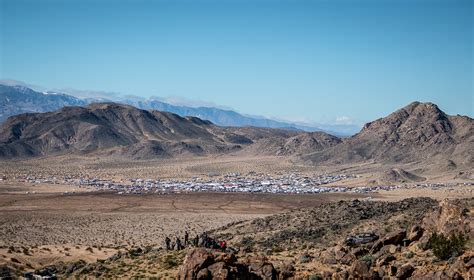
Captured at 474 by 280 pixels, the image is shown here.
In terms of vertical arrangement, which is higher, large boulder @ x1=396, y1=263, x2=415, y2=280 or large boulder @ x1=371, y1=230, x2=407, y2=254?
large boulder @ x1=371, y1=230, x2=407, y2=254

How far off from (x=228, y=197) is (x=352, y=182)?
3063cm

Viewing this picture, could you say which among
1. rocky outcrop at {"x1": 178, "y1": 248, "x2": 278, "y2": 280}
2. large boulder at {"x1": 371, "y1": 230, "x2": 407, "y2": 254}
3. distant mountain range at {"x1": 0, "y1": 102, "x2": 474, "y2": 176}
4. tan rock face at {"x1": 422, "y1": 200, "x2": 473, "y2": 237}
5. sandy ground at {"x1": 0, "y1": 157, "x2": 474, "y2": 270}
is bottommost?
sandy ground at {"x1": 0, "y1": 157, "x2": 474, "y2": 270}

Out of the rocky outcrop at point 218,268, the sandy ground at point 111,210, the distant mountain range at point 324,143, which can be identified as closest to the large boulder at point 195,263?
the rocky outcrop at point 218,268

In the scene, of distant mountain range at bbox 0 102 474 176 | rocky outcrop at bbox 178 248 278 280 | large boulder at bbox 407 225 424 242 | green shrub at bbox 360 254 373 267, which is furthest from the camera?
distant mountain range at bbox 0 102 474 176

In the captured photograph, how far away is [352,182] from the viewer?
10669cm

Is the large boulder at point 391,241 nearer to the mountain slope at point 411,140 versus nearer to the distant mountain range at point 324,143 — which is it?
the distant mountain range at point 324,143

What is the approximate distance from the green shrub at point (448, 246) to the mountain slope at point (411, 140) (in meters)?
104

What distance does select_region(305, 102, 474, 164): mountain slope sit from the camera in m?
129

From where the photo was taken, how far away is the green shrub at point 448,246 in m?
21.0

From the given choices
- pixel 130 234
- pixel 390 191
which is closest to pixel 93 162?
pixel 390 191

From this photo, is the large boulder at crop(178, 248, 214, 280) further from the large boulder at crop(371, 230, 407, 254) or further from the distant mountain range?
the distant mountain range

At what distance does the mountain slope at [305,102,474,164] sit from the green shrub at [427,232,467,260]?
104294 millimetres

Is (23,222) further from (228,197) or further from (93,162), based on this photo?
(93,162)

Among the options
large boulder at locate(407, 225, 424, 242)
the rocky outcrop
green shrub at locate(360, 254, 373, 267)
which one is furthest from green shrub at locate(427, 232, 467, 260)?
the rocky outcrop
